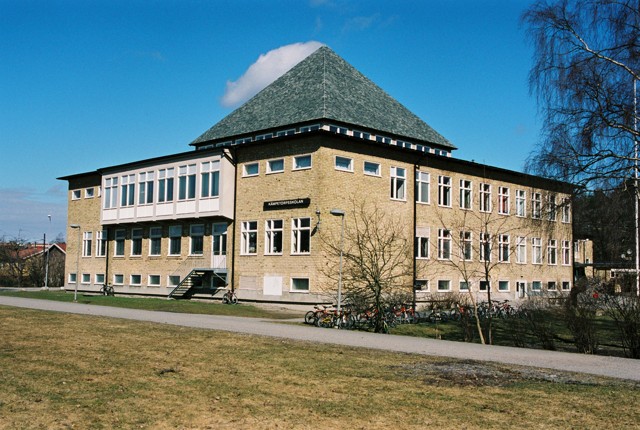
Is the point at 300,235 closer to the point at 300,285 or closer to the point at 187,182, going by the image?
the point at 300,285

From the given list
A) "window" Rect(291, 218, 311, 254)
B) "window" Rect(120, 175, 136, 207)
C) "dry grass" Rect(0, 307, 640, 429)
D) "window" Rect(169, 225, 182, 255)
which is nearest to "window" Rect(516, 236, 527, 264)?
"window" Rect(291, 218, 311, 254)

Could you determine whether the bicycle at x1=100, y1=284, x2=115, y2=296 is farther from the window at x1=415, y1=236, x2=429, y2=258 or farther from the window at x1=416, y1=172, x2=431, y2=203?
the window at x1=416, y1=172, x2=431, y2=203

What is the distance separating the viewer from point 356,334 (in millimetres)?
21438

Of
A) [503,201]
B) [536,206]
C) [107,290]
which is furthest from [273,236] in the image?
[536,206]

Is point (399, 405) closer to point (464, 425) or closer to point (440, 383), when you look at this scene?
point (464, 425)

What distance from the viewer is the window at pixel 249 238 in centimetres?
4034

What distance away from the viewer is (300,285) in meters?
37.7

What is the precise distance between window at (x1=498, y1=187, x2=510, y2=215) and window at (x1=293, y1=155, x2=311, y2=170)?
17.2m

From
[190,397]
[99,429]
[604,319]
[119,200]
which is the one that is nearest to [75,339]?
[190,397]

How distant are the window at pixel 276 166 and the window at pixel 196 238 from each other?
6.85 m

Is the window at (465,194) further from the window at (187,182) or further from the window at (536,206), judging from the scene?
the window at (536,206)

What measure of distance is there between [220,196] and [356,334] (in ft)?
70.3

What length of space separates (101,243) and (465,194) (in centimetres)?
2723

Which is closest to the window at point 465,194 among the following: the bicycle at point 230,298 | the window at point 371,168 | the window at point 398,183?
the window at point 398,183
